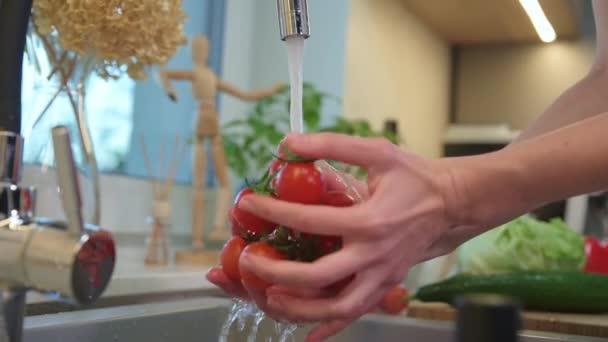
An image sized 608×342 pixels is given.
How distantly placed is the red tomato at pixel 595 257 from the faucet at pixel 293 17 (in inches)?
45.2

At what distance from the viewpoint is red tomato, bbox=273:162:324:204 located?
1.65 ft

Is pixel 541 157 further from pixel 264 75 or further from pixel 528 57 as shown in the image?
pixel 528 57

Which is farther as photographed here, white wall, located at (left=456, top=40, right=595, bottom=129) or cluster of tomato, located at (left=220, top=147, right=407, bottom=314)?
white wall, located at (left=456, top=40, right=595, bottom=129)

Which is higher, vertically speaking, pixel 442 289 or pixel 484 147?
pixel 484 147

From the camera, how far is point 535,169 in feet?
1.64

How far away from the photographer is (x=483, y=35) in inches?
134

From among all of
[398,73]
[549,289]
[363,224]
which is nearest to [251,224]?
[363,224]

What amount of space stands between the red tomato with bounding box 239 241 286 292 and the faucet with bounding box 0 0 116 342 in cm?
9

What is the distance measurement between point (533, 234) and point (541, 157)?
1051mm

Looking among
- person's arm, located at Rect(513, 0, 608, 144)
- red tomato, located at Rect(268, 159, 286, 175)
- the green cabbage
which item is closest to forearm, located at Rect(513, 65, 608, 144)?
person's arm, located at Rect(513, 0, 608, 144)

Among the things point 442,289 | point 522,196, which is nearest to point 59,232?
point 522,196

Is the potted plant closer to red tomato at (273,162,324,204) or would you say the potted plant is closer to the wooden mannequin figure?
the wooden mannequin figure

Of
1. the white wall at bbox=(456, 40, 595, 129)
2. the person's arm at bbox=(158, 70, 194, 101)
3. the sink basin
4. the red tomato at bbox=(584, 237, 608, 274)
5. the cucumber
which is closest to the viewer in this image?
the sink basin

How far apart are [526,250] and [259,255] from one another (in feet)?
3.63
